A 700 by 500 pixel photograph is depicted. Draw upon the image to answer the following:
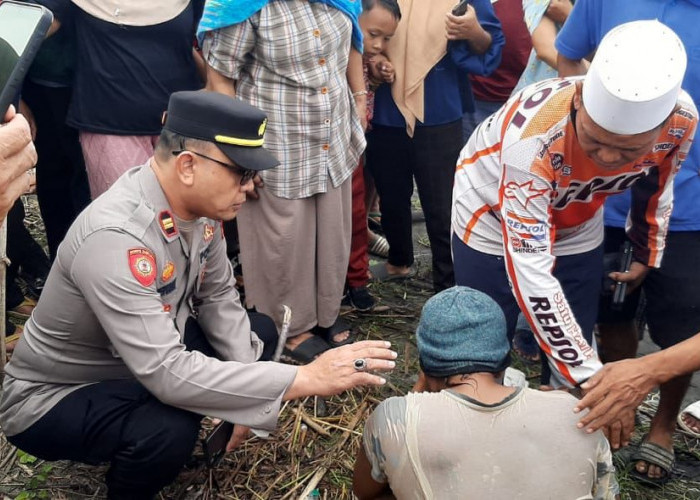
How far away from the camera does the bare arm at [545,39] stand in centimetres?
403

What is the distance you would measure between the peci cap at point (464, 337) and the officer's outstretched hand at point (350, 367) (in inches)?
13.2

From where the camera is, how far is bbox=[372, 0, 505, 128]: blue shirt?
4.34 meters

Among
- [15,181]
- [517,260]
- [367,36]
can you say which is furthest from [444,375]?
[367,36]

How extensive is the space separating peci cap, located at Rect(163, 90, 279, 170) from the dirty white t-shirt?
42.9 inches

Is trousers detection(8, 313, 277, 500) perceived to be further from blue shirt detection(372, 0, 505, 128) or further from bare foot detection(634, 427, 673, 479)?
blue shirt detection(372, 0, 505, 128)

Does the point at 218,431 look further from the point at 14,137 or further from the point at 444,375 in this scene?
the point at 14,137

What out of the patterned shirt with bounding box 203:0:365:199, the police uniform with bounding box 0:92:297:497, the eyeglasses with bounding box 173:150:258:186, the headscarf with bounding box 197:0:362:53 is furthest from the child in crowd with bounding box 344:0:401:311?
the police uniform with bounding box 0:92:297:497

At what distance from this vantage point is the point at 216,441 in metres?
3.05

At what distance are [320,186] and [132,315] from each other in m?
1.49

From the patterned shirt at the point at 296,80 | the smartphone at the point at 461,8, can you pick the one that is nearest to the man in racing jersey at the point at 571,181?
the patterned shirt at the point at 296,80

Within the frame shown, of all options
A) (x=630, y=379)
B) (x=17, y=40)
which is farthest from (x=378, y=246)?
(x=17, y=40)

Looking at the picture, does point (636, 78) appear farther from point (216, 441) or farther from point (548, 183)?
point (216, 441)

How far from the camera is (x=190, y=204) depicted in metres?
2.75

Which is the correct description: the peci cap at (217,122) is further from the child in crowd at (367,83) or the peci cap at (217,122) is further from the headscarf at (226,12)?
the child in crowd at (367,83)
